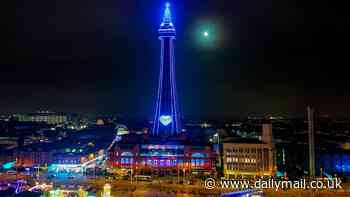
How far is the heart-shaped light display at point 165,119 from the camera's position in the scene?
32.8 meters

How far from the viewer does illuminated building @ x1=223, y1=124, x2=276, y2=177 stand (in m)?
27.4

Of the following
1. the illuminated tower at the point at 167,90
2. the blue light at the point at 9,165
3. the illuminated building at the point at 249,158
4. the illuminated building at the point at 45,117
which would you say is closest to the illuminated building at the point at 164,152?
the illuminated tower at the point at 167,90

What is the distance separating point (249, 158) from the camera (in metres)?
27.6

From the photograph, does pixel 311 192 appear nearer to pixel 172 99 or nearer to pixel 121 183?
pixel 121 183

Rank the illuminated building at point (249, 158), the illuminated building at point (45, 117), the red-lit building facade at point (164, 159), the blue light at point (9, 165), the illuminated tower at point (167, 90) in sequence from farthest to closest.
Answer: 1. the illuminated building at point (45, 117)
2. the illuminated tower at point (167, 90)
3. the blue light at point (9, 165)
4. the red-lit building facade at point (164, 159)
5. the illuminated building at point (249, 158)

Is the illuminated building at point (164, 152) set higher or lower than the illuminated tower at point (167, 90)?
lower

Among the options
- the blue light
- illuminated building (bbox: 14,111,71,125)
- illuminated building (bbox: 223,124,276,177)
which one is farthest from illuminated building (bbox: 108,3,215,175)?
illuminated building (bbox: 14,111,71,125)

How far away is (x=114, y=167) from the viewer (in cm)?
2900

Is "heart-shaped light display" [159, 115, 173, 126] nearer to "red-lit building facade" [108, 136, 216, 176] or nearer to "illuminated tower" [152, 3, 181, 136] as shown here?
"illuminated tower" [152, 3, 181, 136]

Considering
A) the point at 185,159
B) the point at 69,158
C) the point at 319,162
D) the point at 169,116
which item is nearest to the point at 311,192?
the point at 185,159

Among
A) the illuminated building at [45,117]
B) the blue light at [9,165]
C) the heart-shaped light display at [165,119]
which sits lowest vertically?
the blue light at [9,165]

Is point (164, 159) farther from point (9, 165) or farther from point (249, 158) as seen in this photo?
point (9, 165)

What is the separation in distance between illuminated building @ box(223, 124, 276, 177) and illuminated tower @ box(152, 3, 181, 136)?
639 cm

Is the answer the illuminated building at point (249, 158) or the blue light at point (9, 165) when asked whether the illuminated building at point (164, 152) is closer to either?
the illuminated building at point (249, 158)
